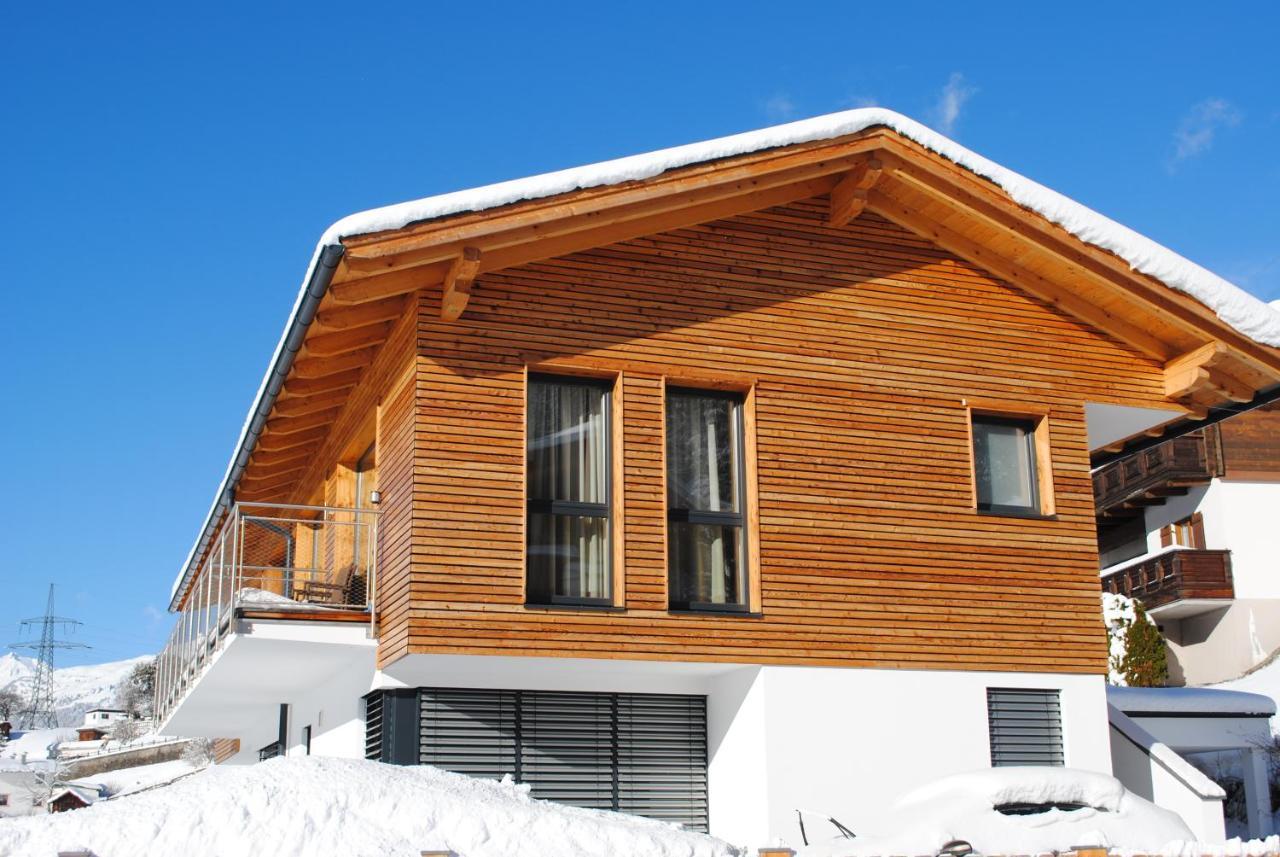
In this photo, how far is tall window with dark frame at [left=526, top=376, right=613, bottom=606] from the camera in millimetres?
11906

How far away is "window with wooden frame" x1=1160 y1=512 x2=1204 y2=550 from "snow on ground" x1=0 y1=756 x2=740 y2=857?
26.1 meters

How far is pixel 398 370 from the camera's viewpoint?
12.3 m

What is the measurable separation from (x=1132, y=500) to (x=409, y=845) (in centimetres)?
2834

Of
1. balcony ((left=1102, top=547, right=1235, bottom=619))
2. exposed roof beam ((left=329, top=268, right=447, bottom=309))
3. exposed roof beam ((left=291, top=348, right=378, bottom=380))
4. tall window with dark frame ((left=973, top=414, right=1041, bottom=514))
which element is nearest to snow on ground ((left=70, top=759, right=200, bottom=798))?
balcony ((left=1102, top=547, right=1235, bottom=619))

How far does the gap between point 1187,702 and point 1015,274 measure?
5.18 m

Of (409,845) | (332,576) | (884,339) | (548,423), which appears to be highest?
(884,339)

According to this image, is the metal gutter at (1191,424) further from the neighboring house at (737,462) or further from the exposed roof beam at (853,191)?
the exposed roof beam at (853,191)

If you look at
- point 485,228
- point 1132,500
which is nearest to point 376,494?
point 485,228

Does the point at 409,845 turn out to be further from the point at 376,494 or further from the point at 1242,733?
the point at 1242,733

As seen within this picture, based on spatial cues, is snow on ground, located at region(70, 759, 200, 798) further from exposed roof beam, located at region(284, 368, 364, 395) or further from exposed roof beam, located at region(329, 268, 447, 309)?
exposed roof beam, located at region(329, 268, 447, 309)

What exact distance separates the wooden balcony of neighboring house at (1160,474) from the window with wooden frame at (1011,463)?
16.7m

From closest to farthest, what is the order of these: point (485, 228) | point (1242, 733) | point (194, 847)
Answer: point (194, 847) < point (485, 228) < point (1242, 733)

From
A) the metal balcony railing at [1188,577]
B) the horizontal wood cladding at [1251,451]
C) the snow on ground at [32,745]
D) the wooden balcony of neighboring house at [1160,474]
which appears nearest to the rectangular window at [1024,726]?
the wooden balcony of neighboring house at [1160,474]

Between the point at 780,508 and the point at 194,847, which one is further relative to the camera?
the point at 780,508
